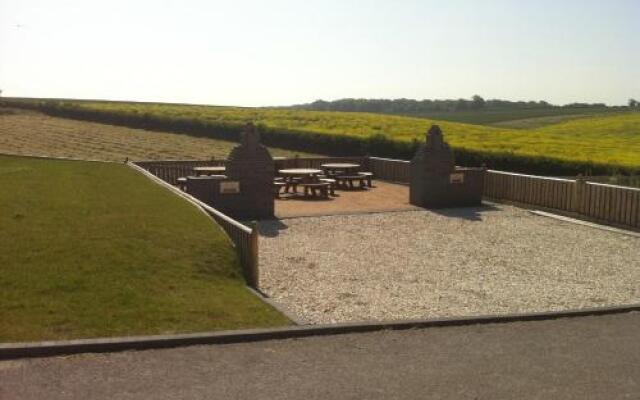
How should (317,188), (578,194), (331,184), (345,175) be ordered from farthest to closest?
(345,175)
(331,184)
(317,188)
(578,194)

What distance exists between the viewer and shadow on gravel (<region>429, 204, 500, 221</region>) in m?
18.0

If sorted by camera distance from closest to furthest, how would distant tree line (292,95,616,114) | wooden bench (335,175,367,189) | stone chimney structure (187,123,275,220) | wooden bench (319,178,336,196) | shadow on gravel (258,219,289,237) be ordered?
shadow on gravel (258,219,289,237) → stone chimney structure (187,123,275,220) → wooden bench (319,178,336,196) → wooden bench (335,175,367,189) → distant tree line (292,95,616,114)

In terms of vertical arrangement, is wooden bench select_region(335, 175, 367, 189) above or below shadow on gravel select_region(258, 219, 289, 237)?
above

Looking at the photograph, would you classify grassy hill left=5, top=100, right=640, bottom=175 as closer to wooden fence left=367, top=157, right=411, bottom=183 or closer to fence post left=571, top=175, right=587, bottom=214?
wooden fence left=367, top=157, right=411, bottom=183

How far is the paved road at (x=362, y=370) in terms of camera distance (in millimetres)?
5426

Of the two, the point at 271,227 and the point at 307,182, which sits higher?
the point at 307,182

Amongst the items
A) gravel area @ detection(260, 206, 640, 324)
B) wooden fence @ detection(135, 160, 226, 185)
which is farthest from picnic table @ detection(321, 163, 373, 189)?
gravel area @ detection(260, 206, 640, 324)

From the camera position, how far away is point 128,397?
5.23m

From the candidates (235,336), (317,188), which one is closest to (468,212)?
(317,188)

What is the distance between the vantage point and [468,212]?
1889 cm

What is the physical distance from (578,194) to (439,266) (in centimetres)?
715

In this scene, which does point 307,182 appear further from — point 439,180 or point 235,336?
point 235,336

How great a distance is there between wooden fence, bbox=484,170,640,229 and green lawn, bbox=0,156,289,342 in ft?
31.3

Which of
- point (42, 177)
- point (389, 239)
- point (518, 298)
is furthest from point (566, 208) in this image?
point (42, 177)
